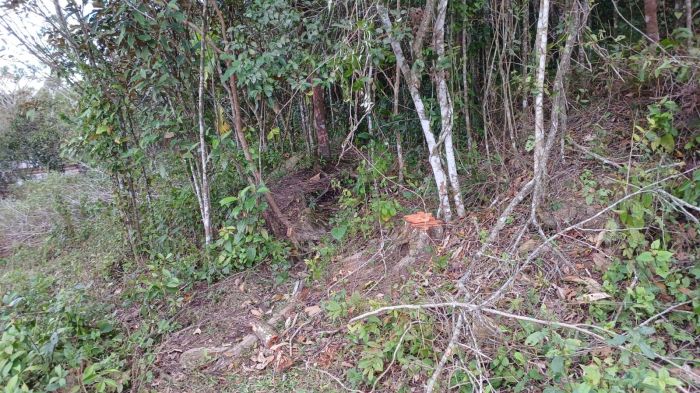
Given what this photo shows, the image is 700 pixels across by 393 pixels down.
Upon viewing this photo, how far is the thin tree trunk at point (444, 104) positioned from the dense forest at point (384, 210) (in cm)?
2

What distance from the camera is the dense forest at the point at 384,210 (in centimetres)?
233

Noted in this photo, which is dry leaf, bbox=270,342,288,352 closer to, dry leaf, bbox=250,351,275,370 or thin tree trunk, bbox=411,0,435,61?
dry leaf, bbox=250,351,275,370

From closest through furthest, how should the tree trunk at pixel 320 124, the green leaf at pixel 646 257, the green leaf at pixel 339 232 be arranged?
the green leaf at pixel 646 257 < the green leaf at pixel 339 232 < the tree trunk at pixel 320 124

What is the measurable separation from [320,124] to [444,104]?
2.00 meters

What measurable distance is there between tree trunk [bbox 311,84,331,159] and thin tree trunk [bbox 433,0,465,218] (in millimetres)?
1913

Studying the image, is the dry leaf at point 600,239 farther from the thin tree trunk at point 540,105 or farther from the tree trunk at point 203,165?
the tree trunk at point 203,165

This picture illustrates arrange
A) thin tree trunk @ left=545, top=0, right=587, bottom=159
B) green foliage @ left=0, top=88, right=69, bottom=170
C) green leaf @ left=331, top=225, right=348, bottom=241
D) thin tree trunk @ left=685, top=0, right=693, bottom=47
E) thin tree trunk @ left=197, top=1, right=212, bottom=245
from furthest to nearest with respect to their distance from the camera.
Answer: green foliage @ left=0, top=88, right=69, bottom=170, green leaf @ left=331, top=225, right=348, bottom=241, thin tree trunk @ left=197, top=1, right=212, bottom=245, thin tree trunk @ left=685, top=0, right=693, bottom=47, thin tree trunk @ left=545, top=0, right=587, bottom=159

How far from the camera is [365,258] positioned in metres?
3.43

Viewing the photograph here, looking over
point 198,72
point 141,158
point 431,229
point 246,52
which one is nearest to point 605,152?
point 431,229

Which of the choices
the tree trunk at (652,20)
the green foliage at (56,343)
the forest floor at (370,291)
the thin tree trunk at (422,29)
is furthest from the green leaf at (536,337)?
the tree trunk at (652,20)

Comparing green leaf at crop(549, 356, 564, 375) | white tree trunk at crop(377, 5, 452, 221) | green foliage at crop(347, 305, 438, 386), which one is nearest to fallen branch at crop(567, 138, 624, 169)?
white tree trunk at crop(377, 5, 452, 221)

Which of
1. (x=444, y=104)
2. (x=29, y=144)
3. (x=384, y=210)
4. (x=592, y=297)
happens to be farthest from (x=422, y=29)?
(x=29, y=144)

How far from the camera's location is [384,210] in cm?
348

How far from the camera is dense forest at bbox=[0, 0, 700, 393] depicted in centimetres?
233
